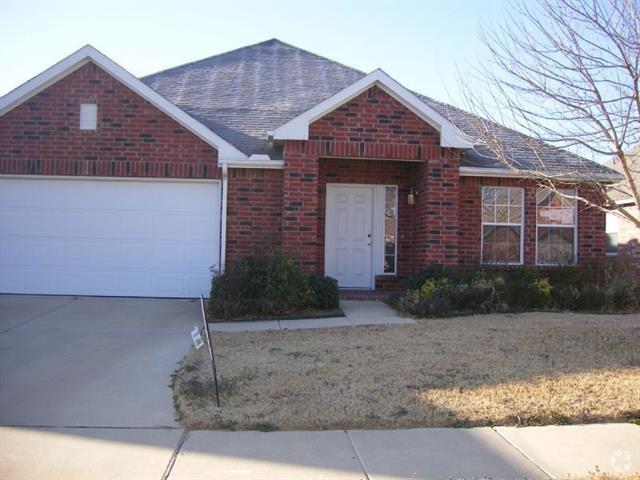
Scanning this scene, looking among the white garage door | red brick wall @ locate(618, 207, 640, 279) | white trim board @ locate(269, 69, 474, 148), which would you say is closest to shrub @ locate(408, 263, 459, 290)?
white trim board @ locate(269, 69, 474, 148)

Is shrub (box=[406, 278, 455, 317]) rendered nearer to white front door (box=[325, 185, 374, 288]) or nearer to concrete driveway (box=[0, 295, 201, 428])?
white front door (box=[325, 185, 374, 288])

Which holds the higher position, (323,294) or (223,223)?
(223,223)

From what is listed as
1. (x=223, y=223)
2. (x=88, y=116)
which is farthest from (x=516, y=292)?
(x=88, y=116)

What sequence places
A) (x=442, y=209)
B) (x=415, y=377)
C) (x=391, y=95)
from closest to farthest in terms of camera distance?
(x=415, y=377) < (x=391, y=95) < (x=442, y=209)

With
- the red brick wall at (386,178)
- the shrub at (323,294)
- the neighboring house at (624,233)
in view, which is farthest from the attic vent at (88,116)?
the neighboring house at (624,233)

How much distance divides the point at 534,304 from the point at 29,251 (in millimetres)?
9447

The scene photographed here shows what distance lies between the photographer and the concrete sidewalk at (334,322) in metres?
8.76

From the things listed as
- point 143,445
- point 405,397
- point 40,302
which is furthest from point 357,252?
point 143,445

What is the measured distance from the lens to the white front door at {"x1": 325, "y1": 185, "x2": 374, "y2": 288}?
1228 cm

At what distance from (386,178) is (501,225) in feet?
8.42

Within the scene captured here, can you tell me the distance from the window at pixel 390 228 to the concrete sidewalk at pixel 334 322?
2194 mm

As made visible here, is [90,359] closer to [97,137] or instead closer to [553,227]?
[97,137]

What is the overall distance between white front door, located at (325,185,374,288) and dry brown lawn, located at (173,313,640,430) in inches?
145

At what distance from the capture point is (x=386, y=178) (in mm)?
12320
